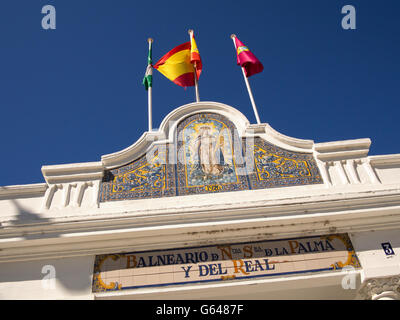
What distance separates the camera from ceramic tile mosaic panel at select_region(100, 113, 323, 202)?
5.88 meters

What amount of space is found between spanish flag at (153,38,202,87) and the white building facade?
3.35 meters

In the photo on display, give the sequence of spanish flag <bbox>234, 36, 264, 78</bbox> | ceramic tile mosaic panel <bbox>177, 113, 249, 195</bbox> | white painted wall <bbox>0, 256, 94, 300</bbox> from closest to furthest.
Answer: white painted wall <bbox>0, 256, 94, 300</bbox>, ceramic tile mosaic panel <bbox>177, 113, 249, 195</bbox>, spanish flag <bbox>234, 36, 264, 78</bbox>

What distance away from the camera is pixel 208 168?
6.21 m

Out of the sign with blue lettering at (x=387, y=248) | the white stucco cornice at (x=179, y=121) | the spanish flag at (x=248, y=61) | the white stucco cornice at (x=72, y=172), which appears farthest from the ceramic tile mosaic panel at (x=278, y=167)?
the spanish flag at (x=248, y=61)

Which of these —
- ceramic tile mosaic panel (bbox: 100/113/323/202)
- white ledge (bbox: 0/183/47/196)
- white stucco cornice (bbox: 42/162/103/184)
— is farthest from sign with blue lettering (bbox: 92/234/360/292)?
white ledge (bbox: 0/183/47/196)

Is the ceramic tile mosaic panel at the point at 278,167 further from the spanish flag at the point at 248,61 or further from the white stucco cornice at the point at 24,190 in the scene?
the white stucco cornice at the point at 24,190

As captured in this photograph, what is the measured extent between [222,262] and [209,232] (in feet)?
1.53

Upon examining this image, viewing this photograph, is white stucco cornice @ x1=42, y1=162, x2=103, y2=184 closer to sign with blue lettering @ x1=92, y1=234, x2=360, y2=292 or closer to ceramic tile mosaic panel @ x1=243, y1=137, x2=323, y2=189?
sign with blue lettering @ x1=92, y1=234, x2=360, y2=292

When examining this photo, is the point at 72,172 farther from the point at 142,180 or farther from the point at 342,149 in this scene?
the point at 342,149

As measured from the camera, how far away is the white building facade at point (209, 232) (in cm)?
489

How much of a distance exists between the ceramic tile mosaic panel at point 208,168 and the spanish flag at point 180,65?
2312mm

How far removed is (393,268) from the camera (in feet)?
16.0
